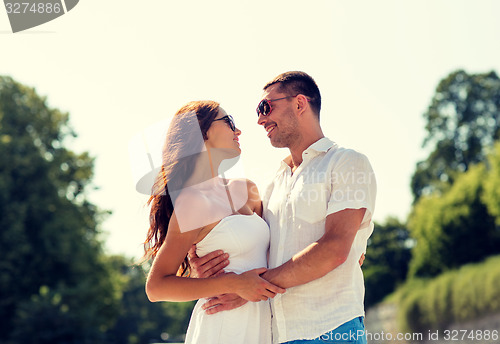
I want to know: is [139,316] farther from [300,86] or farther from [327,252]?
[327,252]

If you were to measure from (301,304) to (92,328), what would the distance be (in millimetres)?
25763

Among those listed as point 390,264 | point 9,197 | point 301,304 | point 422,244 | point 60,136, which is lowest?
point 390,264

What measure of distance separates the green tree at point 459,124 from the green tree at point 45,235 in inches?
1066

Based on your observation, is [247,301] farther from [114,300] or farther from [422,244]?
[422,244]

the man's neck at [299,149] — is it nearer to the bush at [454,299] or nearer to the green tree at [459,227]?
the bush at [454,299]

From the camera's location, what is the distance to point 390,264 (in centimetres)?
7150

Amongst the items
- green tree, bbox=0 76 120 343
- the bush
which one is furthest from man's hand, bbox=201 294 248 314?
the bush

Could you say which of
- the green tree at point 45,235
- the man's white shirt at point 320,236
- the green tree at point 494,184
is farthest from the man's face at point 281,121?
the green tree at point 494,184

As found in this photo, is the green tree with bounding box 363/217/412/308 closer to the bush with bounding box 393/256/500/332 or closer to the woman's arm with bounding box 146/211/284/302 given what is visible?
the bush with bounding box 393/256/500/332

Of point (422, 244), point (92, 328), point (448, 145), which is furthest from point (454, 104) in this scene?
point (92, 328)

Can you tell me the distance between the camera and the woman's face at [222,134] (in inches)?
199

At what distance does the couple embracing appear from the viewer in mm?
4312

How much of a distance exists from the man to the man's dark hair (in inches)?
16.4

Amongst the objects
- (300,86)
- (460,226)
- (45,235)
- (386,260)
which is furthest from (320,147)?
(386,260)
